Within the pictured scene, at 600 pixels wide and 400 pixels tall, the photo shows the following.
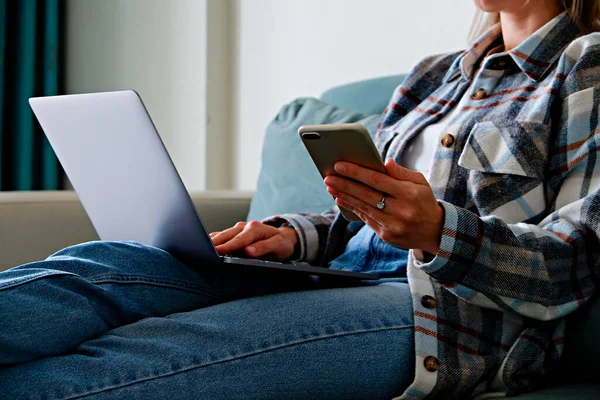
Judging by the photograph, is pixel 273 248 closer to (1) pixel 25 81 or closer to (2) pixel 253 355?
(2) pixel 253 355

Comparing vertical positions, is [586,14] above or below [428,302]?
above

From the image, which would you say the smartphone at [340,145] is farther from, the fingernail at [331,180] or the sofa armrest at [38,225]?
the sofa armrest at [38,225]

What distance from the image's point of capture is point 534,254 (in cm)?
89

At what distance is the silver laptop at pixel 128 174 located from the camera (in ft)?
2.82

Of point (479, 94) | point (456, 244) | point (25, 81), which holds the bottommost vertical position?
point (25, 81)

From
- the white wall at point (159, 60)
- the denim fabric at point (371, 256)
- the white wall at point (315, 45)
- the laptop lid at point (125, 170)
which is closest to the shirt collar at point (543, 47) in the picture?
the denim fabric at point (371, 256)

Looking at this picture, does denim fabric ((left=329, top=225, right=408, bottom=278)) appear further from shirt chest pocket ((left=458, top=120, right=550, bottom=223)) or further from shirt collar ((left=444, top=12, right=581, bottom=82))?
shirt collar ((left=444, top=12, right=581, bottom=82))

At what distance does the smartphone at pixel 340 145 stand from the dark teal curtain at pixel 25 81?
2328 mm

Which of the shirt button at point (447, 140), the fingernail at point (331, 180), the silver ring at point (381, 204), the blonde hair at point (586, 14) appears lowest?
the silver ring at point (381, 204)

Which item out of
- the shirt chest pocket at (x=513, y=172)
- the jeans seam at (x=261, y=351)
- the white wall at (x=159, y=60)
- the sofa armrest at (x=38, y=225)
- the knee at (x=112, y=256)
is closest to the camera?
the jeans seam at (x=261, y=351)

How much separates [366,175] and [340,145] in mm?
43

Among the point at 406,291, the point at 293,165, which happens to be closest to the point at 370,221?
the point at 406,291

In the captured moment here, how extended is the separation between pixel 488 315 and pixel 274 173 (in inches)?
25.8

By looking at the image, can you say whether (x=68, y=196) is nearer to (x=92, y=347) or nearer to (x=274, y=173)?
(x=274, y=173)
